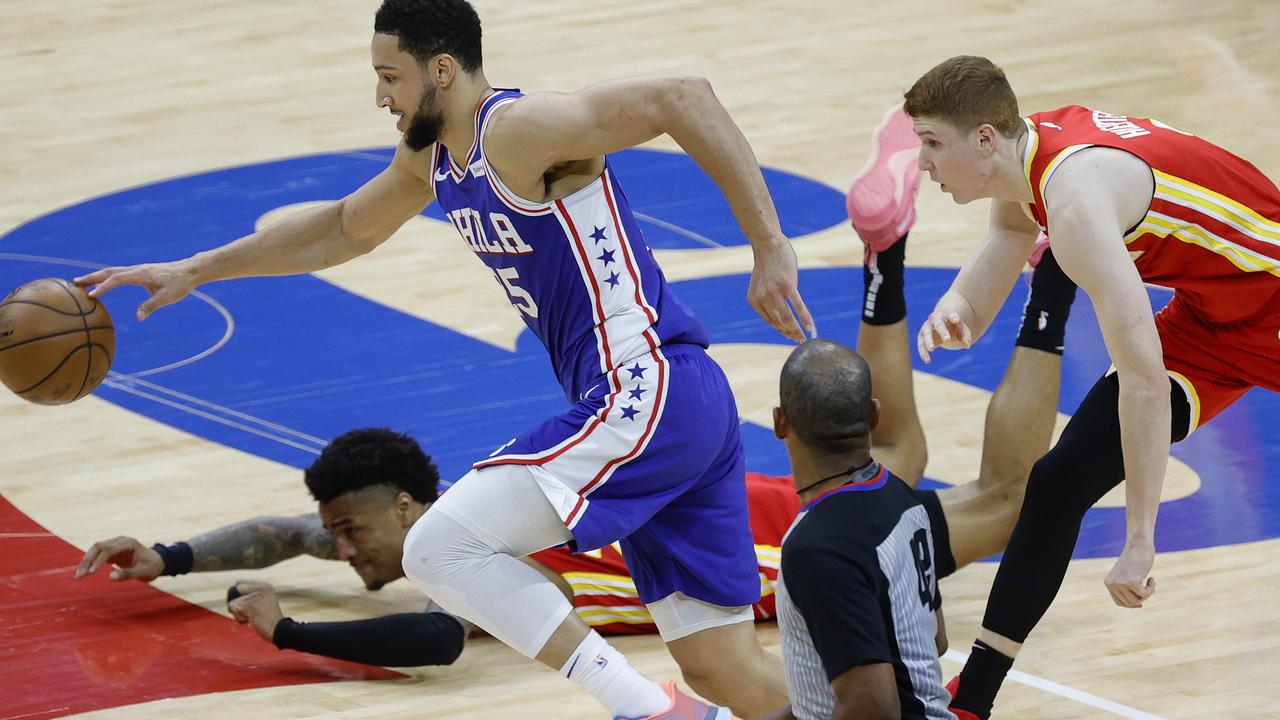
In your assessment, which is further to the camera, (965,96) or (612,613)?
(612,613)

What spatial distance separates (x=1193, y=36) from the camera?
13.1 meters

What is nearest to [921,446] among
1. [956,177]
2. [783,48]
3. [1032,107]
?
[956,177]

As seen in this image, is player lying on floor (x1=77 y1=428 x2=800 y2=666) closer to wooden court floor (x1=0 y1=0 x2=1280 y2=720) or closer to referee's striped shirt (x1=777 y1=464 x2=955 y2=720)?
wooden court floor (x1=0 y1=0 x2=1280 y2=720)

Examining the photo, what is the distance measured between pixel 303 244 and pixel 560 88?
6.83 meters

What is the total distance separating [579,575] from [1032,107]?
654cm

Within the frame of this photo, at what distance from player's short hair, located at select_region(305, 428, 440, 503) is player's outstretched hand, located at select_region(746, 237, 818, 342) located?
5.71 feet

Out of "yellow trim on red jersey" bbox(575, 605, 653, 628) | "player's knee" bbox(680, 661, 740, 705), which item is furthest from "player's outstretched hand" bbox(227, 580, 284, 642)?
"player's knee" bbox(680, 661, 740, 705)

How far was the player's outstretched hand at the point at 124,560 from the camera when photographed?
19.7 ft

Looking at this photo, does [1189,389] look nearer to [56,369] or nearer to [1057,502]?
[1057,502]

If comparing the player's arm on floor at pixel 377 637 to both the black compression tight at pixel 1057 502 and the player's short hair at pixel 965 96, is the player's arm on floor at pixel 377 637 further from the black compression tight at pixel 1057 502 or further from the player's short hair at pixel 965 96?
the player's short hair at pixel 965 96

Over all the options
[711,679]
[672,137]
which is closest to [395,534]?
[711,679]

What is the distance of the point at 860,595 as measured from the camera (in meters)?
3.63

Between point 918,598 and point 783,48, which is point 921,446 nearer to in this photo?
point 918,598

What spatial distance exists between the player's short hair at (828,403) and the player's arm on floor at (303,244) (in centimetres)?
168
